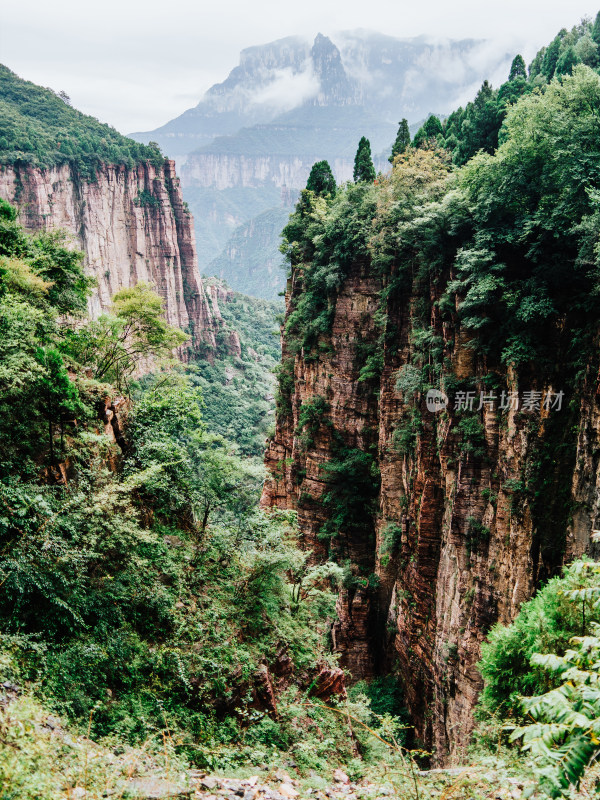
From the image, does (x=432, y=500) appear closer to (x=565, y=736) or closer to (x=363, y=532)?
(x=363, y=532)

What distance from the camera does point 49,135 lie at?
5791 centimetres

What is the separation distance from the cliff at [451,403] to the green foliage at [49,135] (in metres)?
44.5

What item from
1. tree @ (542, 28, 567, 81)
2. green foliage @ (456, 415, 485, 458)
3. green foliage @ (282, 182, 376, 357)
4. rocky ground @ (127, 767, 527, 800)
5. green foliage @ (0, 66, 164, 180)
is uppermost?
green foliage @ (0, 66, 164, 180)

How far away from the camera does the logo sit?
16.4 metres

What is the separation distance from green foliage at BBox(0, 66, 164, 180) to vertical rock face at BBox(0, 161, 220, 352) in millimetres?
1301

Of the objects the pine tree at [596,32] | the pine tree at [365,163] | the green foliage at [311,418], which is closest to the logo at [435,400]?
the green foliage at [311,418]

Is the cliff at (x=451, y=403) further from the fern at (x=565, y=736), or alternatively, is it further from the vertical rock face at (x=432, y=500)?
the fern at (x=565, y=736)

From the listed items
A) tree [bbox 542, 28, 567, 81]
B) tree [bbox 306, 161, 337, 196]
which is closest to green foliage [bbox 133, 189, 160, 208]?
tree [bbox 306, 161, 337, 196]

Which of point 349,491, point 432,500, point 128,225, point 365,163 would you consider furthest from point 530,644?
point 128,225

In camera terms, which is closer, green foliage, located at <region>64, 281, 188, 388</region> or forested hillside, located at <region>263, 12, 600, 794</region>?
forested hillside, located at <region>263, 12, 600, 794</region>

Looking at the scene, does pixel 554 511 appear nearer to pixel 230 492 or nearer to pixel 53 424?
pixel 230 492

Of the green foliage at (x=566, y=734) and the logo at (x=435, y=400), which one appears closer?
the green foliage at (x=566, y=734)

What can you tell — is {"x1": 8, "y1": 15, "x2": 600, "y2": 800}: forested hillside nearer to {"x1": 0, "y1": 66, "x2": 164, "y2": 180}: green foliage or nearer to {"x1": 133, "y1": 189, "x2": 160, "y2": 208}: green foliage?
{"x1": 0, "y1": 66, "x2": 164, "y2": 180}: green foliage

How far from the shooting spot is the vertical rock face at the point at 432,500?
12703 millimetres
